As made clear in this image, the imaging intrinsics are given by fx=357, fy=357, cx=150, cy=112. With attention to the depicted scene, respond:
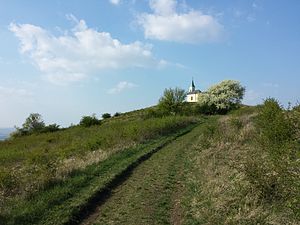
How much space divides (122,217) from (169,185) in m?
3.68

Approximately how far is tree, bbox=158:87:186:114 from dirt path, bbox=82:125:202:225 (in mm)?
44453

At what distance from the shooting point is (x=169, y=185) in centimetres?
1305

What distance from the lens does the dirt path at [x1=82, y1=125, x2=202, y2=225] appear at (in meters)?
9.56

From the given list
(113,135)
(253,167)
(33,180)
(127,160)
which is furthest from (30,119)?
(253,167)

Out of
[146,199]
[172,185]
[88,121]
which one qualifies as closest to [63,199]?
[146,199]

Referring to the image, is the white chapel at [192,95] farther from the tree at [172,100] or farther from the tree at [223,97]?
the tree at [172,100]

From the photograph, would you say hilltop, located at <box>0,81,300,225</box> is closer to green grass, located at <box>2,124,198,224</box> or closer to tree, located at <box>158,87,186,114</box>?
green grass, located at <box>2,124,198,224</box>

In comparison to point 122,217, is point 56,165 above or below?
above

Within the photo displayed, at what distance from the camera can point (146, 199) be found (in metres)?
11.2

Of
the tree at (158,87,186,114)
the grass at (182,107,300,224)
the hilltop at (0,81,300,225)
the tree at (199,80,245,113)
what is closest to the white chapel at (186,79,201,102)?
the tree at (199,80,245,113)

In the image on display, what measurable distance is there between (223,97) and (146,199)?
2675 inches

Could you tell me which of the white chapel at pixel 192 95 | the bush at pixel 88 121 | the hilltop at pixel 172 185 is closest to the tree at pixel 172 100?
the bush at pixel 88 121

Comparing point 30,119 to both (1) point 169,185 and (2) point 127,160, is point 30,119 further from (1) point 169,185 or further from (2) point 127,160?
(1) point 169,185

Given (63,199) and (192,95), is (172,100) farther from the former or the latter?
(192,95)
